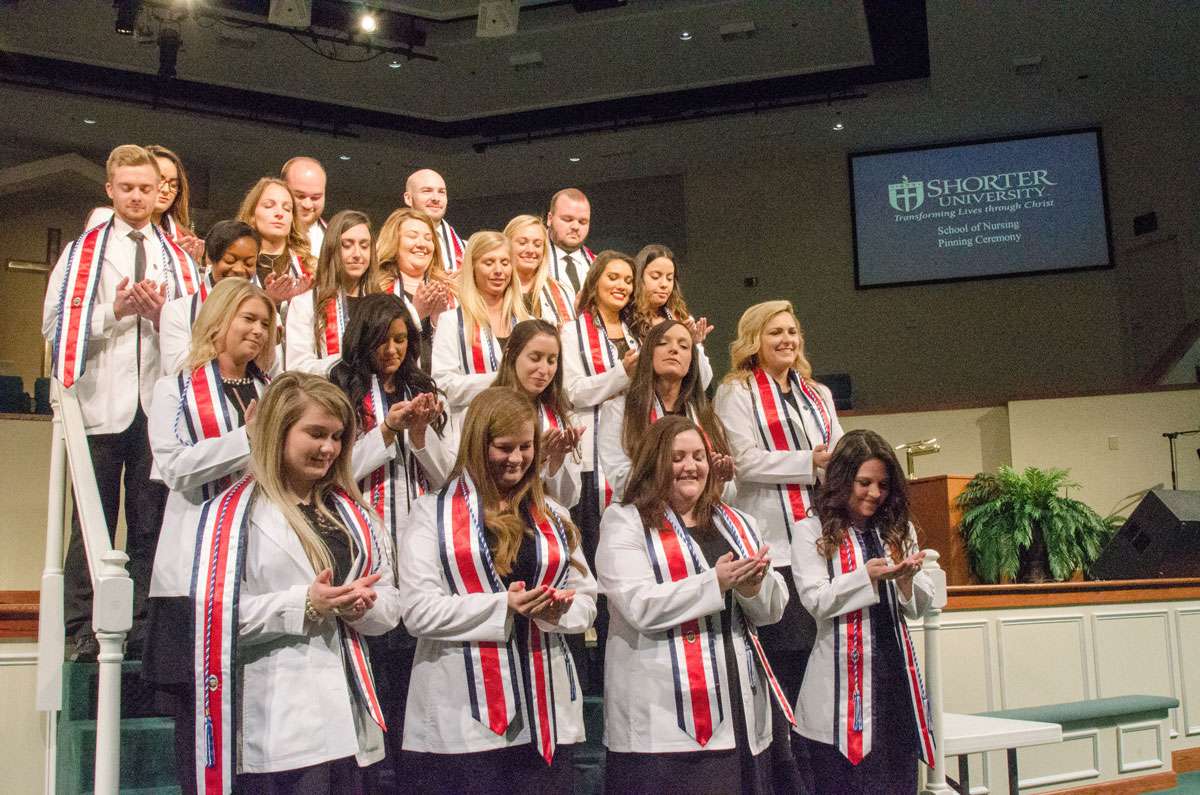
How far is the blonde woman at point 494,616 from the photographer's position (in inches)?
101

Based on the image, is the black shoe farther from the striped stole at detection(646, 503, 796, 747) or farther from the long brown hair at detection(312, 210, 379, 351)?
the striped stole at detection(646, 503, 796, 747)

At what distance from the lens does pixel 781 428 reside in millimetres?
3777

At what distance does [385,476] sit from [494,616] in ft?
2.42

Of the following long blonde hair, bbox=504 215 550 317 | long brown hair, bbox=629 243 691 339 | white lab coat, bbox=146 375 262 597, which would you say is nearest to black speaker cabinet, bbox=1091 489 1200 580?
long brown hair, bbox=629 243 691 339

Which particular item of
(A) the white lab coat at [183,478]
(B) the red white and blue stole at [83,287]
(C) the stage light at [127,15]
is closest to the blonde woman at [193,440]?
(A) the white lab coat at [183,478]

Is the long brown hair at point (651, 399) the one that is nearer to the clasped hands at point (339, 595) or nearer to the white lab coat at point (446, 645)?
the white lab coat at point (446, 645)

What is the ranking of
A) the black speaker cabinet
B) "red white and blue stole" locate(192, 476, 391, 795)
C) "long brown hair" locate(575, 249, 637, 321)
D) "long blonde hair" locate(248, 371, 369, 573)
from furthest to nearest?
1. the black speaker cabinet
2. "long brown hair" locate(575, 249, 637, 321)
3. "long blonde hair" locate(248, 371, 369, 573)
4. "red white and blue stole" locate(192, 476, 391, 795)

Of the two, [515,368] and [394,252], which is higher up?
[394,252]

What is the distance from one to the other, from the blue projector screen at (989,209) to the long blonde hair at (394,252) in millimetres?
7720

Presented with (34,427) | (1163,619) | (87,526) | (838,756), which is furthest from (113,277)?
(1163,619)

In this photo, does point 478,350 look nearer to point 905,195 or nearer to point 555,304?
point 555,304

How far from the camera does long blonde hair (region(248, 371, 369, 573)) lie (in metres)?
2.42

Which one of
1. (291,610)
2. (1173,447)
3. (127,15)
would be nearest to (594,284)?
(291,610)

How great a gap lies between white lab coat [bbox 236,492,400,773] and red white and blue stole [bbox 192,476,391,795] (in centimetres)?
2
